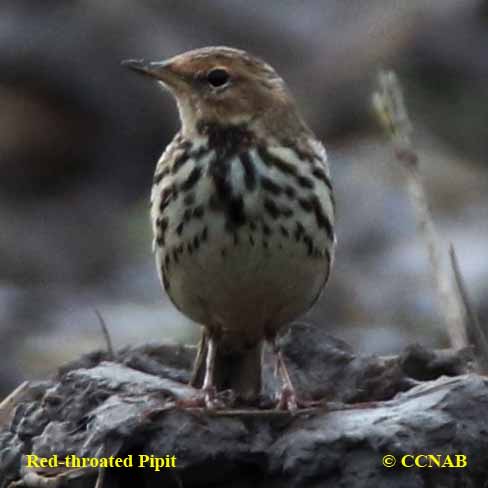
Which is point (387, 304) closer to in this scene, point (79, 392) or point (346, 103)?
point (346, 103)

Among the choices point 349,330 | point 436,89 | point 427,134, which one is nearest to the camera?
point 349,330

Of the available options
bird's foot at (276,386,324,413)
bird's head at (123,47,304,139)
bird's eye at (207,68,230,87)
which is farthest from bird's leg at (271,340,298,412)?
bird's eye at (207,68,230,87)

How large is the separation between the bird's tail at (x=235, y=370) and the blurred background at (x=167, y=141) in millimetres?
3048

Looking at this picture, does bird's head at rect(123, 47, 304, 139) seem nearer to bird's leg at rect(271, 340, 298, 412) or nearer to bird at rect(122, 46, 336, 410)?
bird at rect(122, 46, 336, 410)

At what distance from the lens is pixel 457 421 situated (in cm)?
570

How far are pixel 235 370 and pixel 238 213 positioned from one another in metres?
0.64

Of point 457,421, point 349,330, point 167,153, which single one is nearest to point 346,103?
point 349,330

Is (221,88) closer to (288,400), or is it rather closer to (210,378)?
(210,378)

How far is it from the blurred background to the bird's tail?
10.00 feet

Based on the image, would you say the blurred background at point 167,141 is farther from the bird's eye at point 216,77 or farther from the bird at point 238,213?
the bird's eye at point 216,77

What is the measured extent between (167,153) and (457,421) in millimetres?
1384

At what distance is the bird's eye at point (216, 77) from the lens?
6453 mm

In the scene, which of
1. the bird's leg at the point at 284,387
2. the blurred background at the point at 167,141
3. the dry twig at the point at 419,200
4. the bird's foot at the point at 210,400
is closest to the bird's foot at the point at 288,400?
the bird's leg at the point at 284,387

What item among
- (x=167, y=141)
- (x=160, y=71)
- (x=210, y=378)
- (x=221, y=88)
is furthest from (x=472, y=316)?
(x=167, y=141)
